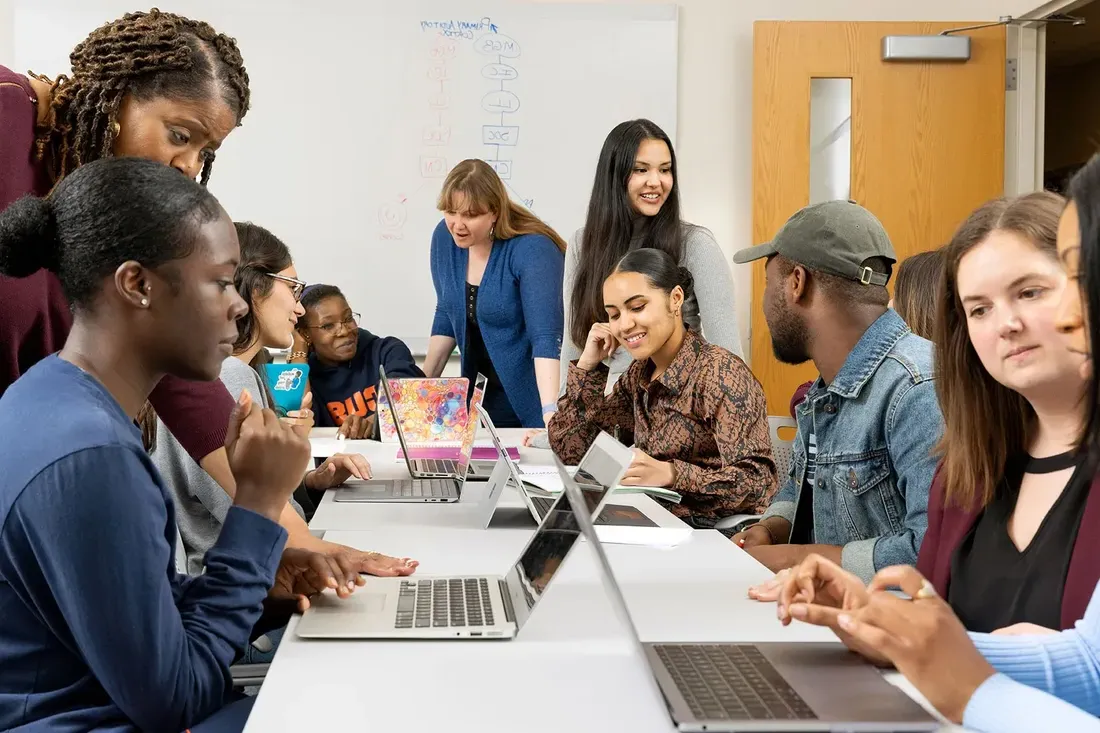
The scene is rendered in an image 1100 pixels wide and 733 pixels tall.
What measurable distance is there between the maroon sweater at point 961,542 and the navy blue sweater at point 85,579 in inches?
34.1

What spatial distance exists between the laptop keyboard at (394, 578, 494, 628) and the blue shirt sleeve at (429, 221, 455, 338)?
2.39 metres

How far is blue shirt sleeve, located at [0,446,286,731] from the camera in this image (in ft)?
3.15

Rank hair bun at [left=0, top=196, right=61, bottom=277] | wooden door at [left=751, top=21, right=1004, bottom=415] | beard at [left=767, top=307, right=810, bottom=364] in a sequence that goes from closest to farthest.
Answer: hair bun at [left=0, top=196, right=61, bottom=277] < beard at [left=767, top=307, right=810, bottom=364] < wooden door at [left=751, top=21, right=1004, bottom=415]

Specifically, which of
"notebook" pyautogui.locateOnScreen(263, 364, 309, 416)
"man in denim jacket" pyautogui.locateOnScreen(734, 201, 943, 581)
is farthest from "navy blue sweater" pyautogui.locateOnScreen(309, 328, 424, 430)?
"man in denim jacket" pyautogui.locateOnScreen(734, 201, 943, 581)

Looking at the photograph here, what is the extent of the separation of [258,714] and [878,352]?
122 centimetres

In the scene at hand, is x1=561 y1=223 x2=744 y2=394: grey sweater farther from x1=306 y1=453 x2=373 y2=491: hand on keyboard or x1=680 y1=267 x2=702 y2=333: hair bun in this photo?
x1=306 y1=453 x2=373 y2=491: hand on keyboard

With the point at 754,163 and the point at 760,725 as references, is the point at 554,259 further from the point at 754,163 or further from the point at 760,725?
the point at 760,725

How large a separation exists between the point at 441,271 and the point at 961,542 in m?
2.66

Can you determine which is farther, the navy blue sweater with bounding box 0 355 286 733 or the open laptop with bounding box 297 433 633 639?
the open laptop with bounding box 297 433 633 639

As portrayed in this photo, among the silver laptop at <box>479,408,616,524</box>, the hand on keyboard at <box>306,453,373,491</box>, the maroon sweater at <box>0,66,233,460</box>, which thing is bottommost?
the hand on keyboard at <box>306,453,373,491</box>

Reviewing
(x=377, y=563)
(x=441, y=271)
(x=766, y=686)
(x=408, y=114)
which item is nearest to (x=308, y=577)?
(x=377, y=563)

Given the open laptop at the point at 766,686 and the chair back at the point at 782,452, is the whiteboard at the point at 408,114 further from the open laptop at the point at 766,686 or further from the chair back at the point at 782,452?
the open laptop at the point at 766,686

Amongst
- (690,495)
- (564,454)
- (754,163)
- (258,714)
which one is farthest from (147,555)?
(754,163)

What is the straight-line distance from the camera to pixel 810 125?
4.38 metres
